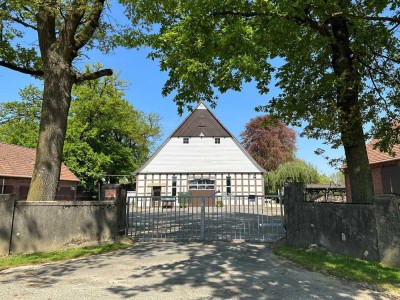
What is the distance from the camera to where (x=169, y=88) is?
41.1 feet

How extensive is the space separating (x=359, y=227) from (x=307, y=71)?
601cm

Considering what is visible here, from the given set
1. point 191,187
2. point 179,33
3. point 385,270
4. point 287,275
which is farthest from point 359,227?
point 191,187

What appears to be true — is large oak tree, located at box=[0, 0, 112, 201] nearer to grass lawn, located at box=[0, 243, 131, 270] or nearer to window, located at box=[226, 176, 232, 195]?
grass lawn, located at box=[0, 243, 131, 270]

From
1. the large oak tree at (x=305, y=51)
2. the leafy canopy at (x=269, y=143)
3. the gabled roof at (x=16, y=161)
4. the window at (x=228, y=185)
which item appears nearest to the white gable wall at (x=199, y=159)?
the window at (x=228, y=185)

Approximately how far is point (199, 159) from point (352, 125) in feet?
93.9

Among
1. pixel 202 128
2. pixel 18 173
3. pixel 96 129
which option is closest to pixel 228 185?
pixel 202 128

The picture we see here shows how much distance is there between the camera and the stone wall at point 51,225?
8.97 meters

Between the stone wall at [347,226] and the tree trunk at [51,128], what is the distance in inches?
276

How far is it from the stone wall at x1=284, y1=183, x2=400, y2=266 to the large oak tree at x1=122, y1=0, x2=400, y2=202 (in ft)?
3.33

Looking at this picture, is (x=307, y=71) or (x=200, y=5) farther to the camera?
(x=307, y=71)

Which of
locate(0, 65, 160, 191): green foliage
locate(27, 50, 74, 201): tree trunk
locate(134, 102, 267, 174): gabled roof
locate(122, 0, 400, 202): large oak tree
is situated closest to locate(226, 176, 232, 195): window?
locate(134, 102, 267, 174): gabled roof

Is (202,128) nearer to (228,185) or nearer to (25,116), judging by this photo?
(228,185)

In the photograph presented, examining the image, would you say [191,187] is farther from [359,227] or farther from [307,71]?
[359,227]

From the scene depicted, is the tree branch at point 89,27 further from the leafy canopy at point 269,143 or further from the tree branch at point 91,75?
the leafy canopy at point 269,143
